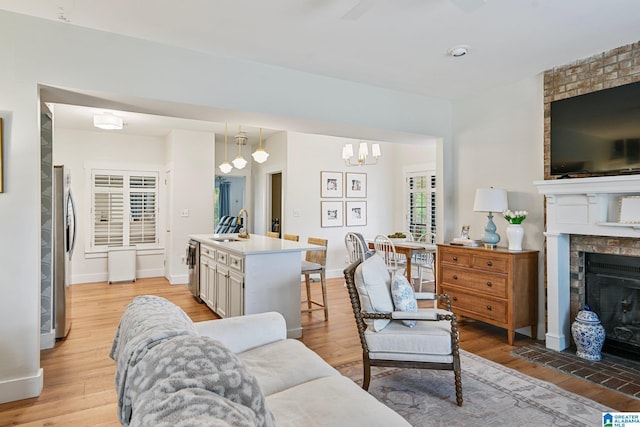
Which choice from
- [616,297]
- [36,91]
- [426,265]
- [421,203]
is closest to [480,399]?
[616,297]

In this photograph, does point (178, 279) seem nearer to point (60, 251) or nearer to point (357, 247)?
point (60, 251)

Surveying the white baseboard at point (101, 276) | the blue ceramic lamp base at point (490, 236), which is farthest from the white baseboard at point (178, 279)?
the blue ceramic lamp base at point (490, 236)

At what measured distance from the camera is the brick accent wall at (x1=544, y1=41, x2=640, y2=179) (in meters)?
3.07

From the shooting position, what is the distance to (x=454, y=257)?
4062mm

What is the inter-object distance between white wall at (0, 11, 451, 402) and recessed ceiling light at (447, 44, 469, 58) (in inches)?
61.6

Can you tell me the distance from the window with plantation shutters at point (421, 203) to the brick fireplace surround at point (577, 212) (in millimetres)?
2989

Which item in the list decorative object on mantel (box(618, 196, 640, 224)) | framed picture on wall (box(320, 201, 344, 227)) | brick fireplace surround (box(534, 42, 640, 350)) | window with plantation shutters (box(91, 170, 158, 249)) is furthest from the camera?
framed picture on wall (box(320, 201, 344, 227))

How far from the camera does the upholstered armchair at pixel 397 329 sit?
2.48 metres

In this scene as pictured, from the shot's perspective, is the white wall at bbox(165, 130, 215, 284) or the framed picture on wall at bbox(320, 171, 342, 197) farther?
the framed picture on wall at bbox(320, 171, 342, 197)

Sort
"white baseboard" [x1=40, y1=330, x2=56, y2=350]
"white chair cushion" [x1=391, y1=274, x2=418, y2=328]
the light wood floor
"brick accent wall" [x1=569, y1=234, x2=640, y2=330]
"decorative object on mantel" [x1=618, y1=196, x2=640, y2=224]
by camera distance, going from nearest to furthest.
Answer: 1. the light wood floor
2. "white chair cushion" [x1=391, y1=274, x2=418, y2=328]
3. "decorative object on mantel" [x1=618, y1=196, x2=640, y2=224]
4. "brick accent wall" [x1=569, y1=234, x2=640, y2=330]
5. "white baseboard" [x1=40, y1=330, x2=56, y2=350]

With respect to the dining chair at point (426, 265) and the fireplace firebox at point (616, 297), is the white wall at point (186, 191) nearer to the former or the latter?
the dining chair at point (426, 265)

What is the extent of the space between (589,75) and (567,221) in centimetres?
131

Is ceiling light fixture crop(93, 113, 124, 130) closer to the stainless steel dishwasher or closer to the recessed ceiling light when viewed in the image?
the stainless steel dishwasher

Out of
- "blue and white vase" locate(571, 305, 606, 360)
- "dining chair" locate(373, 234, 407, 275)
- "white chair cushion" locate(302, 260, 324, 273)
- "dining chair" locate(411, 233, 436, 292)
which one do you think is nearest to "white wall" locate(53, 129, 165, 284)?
"white chair cushion" locate(302, 260, 324, 273)
